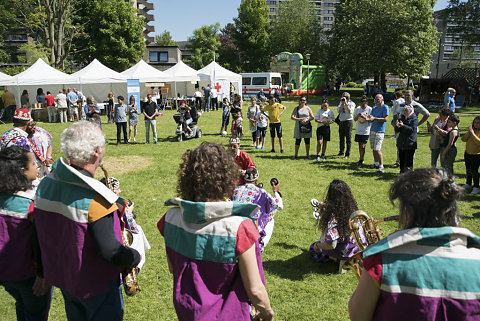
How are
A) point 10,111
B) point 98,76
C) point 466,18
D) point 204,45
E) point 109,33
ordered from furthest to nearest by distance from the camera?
point 204,45, point 109,33, point 466,18, point 98,76, point 10,111

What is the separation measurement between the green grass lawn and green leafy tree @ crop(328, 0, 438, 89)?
19.0m

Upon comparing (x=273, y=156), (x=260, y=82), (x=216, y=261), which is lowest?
(x=273, y=156)

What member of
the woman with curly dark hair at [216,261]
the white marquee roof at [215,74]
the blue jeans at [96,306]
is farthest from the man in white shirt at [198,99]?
the woman with curly dark hair at [216,261]

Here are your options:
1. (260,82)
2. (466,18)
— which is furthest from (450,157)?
(466,18)

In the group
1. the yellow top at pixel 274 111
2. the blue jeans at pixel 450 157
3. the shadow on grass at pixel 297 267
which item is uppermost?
the yellow top at pixel 274 111

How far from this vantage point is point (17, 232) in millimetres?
2520

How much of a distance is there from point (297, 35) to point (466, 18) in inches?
1057

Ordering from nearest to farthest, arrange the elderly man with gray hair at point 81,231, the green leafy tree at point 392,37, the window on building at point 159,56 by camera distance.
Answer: the elderly man with gray hair at point 81,231, the green leafy tree at point 392,37, the window on building at point 159,56

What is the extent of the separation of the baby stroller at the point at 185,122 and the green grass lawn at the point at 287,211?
46 cm

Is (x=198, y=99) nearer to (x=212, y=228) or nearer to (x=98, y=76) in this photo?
(x=98, y=76)

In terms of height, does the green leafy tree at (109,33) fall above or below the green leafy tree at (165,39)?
below

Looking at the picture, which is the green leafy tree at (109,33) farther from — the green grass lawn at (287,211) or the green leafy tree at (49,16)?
the green grass lawn at (287,211)

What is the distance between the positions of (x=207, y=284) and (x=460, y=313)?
46.7 inches

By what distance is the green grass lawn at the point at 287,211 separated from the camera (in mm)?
3893
